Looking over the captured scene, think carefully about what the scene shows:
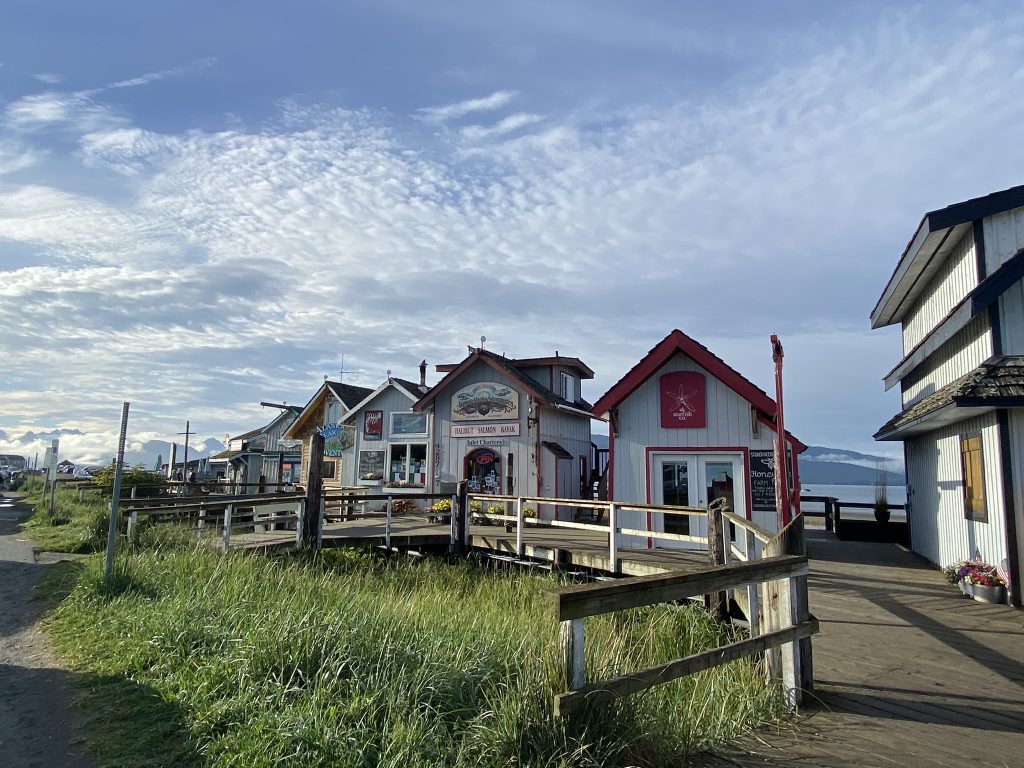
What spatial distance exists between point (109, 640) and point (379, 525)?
12.0m

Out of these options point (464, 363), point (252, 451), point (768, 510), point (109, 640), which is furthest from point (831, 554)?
point (252, 451)

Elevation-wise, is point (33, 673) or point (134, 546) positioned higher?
point (134, 546)

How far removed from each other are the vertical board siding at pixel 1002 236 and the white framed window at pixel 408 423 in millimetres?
18474

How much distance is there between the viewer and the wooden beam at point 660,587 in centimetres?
394

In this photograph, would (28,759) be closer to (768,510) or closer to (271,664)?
(271,664)

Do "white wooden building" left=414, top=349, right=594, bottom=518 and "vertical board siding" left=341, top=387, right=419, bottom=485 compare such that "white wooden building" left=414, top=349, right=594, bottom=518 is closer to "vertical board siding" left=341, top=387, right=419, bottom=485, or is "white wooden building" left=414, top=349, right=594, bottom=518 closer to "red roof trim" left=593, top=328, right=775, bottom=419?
"vertical board siding" left=341, top=387, right=419, bottom=485

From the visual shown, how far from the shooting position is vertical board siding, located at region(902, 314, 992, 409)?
10.1m

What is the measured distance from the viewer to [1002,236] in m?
10.1

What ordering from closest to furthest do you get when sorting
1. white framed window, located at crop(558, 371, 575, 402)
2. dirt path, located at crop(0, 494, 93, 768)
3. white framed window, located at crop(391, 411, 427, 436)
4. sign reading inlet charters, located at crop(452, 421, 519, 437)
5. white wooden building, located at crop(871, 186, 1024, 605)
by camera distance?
dirt path, located at crop(0, 494, 93, 768)
white wooden building, located at crop(871, 186, 1024, 605)
sign reading inlet charters, located at crop(452, 421, 519, 437)
white framed window, located at crop(558, 371, 575, 402)
white framed window, located at crop(391, 411, 427, 436)

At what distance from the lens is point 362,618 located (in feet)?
20.8

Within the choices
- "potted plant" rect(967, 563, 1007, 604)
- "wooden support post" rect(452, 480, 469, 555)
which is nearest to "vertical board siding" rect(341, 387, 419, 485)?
"wooden support post" rect(452, 480, 469, 555)

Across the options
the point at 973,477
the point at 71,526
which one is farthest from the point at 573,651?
the point at 71,526

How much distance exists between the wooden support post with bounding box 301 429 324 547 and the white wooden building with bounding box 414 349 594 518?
807 cm

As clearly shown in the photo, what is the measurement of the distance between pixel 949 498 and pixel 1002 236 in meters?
4.58
